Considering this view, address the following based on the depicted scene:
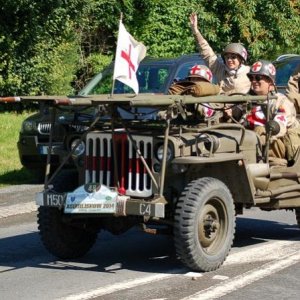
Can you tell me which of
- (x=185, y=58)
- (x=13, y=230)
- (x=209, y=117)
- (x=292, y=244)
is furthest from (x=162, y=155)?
(x=185, y=58)

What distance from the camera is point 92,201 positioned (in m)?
7.92

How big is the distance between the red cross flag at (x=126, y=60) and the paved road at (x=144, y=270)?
166 centimetres

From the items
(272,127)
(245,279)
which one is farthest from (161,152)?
(272,127)

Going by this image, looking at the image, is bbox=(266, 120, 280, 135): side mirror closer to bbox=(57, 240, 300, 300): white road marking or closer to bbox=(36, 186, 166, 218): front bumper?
bbox=(57, 240, 300, 300): white road marking

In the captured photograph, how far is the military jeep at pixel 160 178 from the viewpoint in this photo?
7.81 metres

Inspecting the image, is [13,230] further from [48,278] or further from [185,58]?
[185,58]

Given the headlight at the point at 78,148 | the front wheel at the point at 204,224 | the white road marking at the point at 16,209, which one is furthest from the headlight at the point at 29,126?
the front wheel at the point at 204,224

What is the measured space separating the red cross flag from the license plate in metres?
0.94

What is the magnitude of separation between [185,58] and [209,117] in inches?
214

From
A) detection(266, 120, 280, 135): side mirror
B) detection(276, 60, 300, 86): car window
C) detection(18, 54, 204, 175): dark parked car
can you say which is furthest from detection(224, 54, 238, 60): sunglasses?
detection(276, 60, 300, 86): car window

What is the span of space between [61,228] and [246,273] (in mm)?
1767

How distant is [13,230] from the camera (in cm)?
1081

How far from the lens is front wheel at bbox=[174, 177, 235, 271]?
780 cm

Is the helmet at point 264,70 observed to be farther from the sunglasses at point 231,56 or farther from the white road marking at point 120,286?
the white road marking at point 120,286
